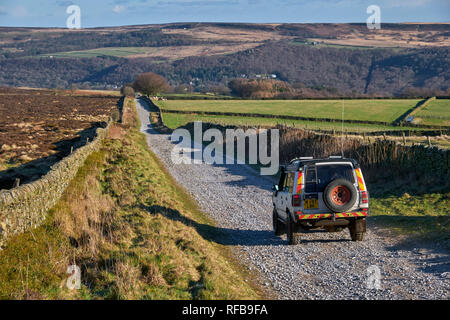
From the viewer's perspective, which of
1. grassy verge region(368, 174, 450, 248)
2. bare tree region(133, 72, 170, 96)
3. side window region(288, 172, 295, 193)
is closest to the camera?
side window region(288, 172, 295, 193)

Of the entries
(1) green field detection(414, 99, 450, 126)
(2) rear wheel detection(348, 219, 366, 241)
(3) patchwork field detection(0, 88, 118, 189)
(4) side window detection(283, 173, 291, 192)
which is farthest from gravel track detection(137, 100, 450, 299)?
(1) green field detection(414, 99, 450, 126)

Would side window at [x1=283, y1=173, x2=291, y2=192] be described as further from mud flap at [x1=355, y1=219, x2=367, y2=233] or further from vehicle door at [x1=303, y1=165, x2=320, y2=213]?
mud flap at [x1=355, y1=219, x2=367, y2=233]

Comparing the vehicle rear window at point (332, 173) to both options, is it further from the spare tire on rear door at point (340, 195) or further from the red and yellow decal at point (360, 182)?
the spare tire on rear door at point (340, 195)

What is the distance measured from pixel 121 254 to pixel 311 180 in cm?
504

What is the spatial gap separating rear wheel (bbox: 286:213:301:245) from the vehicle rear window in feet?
3.68


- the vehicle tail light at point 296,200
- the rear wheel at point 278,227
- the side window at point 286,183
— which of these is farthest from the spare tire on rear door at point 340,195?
the rear wheel at point 278,227

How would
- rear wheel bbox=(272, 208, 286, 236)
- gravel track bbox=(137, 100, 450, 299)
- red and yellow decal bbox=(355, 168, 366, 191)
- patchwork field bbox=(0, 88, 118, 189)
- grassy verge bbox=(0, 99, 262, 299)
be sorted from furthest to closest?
patchwork field bbox=(0, 88, 118, 189)
rear wheel bbox=(272, 208, 286, 236)
red and yellow decal bbox=(355, 168, 366, 191)
gravel track bbox=(137, 100, 450, 299)
grassy verge bbox=(0, 99, 262, 299)

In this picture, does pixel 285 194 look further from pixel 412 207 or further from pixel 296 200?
pixel 412 207

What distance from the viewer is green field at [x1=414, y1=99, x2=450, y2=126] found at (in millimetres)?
54875

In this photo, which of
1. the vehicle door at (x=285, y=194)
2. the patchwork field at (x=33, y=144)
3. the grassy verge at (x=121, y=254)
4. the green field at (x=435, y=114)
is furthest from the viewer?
the green field at (x=435, y=114)

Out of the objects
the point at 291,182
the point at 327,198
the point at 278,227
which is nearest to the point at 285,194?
the point at 291,182

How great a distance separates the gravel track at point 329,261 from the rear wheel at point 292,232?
0.17 metres

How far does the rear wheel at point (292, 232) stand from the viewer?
13.2 m

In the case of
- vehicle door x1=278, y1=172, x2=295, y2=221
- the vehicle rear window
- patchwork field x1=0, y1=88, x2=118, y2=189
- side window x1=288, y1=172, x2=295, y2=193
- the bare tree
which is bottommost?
patchwork field x1=0, y1=88, x2=118, y2=189
